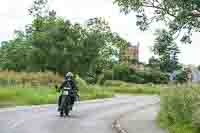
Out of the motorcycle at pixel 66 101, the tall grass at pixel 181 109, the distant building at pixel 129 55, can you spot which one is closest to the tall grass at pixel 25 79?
the motorcycle at pixel 66 101

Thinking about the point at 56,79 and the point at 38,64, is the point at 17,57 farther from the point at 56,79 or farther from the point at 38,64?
→ the point at 56,79

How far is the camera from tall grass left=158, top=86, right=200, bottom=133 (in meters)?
17.3

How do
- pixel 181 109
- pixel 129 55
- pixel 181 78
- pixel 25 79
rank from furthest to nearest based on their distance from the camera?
pixel 129 55 → pixel 25 79 → pixel 181 78 → pixel 181 109

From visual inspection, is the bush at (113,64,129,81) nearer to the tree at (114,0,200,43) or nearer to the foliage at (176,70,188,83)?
the foliage at (176,70,188,83)

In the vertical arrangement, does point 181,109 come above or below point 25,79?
below

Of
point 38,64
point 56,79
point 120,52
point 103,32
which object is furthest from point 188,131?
point 120,52

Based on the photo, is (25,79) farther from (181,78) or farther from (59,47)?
(59,47)

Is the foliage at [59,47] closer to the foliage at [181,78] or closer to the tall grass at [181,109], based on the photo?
the foliage at [181,78]

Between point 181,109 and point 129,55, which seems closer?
point 181,109

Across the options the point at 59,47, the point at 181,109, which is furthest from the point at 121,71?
the point at 181,109

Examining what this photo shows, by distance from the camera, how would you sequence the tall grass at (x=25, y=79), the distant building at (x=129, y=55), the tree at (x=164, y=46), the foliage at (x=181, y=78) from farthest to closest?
1. the distant building at (x=129, y=55)
2. the tall grass at (x=25, y=79)
3. the foliage at (x=181, y=78)
4. the tree at (x=164, y=46)

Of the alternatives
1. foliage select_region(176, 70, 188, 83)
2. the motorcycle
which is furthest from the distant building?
the motorcycle

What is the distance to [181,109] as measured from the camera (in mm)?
19609

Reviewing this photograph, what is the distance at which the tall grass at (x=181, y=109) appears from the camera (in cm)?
1730
